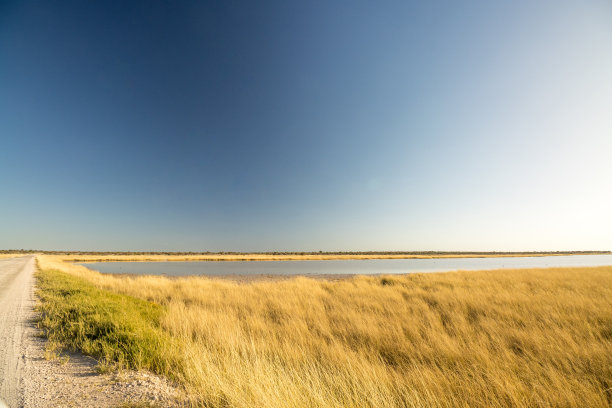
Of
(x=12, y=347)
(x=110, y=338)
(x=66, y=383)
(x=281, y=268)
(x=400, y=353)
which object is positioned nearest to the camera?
(x=66, y=383)

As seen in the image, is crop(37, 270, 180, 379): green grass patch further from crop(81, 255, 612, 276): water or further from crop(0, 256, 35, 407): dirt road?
crop(81, 255, 612, 276): water

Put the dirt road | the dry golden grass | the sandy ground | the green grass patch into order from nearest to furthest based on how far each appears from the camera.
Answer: the sandy ground
the dirt road
the dry golden grass
the green grass patch

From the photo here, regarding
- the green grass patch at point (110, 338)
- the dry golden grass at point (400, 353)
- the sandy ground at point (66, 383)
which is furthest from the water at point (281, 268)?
the sandy ground at point (66, 383)

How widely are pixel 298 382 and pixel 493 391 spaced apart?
315cm

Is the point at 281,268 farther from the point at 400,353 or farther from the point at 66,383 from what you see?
the point at 66,383

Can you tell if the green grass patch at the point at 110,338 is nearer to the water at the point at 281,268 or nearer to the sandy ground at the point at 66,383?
the sandy ground at the point at 66,383

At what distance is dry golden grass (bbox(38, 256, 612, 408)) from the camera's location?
392cm

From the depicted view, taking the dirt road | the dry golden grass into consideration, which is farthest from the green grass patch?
A: the dirt road

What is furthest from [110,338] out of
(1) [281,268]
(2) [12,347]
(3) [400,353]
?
(1) [281,268]

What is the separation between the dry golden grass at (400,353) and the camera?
3920 mm

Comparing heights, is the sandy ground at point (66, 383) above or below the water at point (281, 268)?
above

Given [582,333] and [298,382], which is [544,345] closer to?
[582,333]

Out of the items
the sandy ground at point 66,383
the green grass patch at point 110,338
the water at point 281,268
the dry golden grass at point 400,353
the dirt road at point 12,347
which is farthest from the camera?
the water at point 281,268

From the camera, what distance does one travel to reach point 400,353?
646 centimetres
